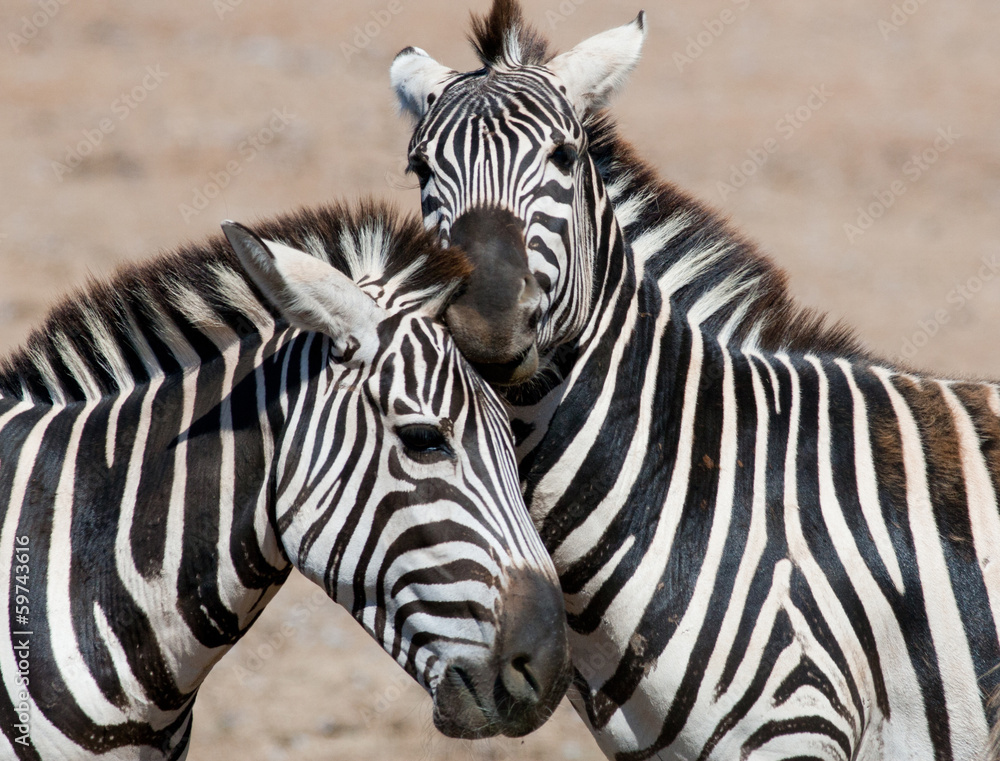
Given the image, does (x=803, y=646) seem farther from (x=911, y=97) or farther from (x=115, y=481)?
(x=911, y=97)

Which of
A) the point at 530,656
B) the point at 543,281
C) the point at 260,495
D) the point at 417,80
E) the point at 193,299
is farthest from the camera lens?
the point at 417,80

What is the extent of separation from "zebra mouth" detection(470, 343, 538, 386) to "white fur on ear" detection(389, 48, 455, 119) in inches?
56.0

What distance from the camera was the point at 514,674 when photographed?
334cm

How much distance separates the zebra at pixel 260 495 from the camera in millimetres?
3379

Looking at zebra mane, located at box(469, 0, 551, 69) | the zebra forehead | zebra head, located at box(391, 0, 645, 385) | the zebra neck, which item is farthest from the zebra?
zebra mane, located at box(469, 0, 551, 69)

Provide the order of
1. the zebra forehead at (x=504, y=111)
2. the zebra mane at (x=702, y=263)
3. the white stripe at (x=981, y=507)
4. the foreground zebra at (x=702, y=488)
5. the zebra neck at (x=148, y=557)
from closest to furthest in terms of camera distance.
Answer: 1. the zebra neck at (x=148, y=557)
2. the foreground zebra at (x=702, y=488)
3. the white stripe at (x=981, y=507)
4. the zebra forehead at (x=504, y=111)
5. the zebra mane at (x=702, y=263)

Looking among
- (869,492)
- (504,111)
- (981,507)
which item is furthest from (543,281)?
(981,507)

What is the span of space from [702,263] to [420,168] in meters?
1.40

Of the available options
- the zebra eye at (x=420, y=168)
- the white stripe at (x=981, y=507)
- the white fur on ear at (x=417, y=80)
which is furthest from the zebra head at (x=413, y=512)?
the white stripe at (x=981, y=507)

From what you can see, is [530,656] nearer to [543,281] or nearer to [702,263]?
[543,281]

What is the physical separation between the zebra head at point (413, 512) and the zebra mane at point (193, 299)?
0.29 m

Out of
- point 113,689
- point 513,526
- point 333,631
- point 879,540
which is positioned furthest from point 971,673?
point 333,631

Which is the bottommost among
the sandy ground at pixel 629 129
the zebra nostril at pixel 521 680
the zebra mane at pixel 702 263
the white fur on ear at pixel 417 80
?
the zebra nostril at pixel 521 680

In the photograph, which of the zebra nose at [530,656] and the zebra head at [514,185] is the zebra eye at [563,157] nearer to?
the zebra head at [514,185]
